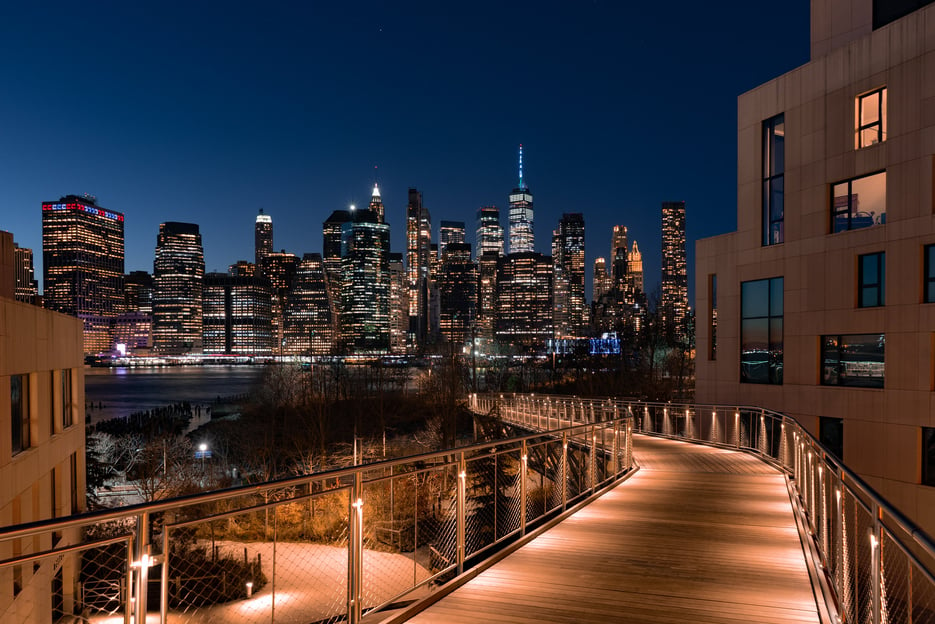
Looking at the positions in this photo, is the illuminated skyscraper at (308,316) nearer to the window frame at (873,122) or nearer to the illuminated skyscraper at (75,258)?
the illuminated skyscraper at (75,258)

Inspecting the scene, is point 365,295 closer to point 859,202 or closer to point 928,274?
point 859,202

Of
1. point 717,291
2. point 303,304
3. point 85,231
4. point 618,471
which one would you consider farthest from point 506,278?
point 618,471

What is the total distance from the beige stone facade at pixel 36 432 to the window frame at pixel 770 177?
69.9ft

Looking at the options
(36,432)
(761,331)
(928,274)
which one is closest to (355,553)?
(36,432)

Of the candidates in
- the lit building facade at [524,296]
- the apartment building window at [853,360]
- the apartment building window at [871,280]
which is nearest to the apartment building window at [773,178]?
the apartment building window at [871,280]

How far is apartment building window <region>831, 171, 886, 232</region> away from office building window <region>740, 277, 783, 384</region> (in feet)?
8.82

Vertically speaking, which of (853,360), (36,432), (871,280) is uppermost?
(871,280)

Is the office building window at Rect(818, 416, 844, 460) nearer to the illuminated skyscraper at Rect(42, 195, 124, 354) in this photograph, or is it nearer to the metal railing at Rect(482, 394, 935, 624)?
the metal railing at Rect(482, 394, 935, 624)

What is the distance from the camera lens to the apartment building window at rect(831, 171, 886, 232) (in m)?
18.3

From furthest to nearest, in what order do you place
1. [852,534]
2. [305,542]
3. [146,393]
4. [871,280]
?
[146,393] < [305,542] < [871,280] < [852,534]

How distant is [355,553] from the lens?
15.6 ft

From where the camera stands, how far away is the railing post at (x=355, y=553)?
470 centimetres

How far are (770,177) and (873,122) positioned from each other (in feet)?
11.8

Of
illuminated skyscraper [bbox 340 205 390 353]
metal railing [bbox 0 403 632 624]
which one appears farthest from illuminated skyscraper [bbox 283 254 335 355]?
metal railing [bbox 0 403 632 624]
